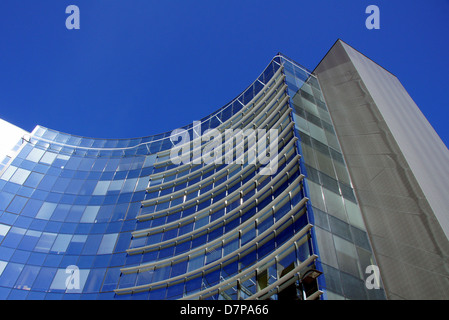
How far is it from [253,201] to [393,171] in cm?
927

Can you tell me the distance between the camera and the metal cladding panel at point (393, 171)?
55.1ft

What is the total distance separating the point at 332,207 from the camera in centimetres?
1930

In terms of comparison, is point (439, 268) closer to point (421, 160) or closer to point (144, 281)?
point (421, 160)

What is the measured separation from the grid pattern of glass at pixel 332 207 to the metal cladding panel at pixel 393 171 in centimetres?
82

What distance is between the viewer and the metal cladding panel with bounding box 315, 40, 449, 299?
661 inches

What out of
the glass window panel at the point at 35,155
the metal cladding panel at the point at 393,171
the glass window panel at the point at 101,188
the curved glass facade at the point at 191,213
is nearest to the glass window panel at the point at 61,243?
the curved glass facade at the point at 191,213

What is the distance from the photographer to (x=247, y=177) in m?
26.8

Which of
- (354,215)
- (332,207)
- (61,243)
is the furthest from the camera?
(61,243)

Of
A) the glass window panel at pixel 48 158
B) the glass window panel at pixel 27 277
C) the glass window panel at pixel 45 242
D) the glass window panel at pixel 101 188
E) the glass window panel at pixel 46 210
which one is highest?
the glass window panel at pixel 48 158

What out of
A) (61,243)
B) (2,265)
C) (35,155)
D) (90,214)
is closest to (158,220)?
(90,214)

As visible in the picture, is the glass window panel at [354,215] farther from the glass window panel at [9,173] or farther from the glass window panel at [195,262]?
the glass window panel at [9,173]

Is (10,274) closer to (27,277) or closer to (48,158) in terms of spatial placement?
(27,277)
